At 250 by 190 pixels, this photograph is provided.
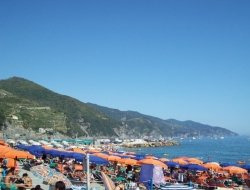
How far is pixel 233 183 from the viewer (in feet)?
87.5

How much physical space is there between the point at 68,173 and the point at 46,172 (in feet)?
30.1

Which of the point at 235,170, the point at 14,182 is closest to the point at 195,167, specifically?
the point at 235,170

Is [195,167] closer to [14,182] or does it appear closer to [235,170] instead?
[235,170]

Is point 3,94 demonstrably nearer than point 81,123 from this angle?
Yes

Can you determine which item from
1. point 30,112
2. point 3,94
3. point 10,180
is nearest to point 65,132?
point 30,112

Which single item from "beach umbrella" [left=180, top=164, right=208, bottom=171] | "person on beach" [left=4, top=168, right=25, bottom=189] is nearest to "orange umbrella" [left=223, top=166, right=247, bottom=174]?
"beach umbrella" [left=180, top=164, right=208, bottom=171]

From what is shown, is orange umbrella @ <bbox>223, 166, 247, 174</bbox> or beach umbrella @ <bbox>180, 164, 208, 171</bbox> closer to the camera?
beach umbrella @ <bbox>180, 164, 208, 171</bbox>

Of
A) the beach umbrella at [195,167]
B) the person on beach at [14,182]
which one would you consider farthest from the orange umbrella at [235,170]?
the person on beach at [14,182]

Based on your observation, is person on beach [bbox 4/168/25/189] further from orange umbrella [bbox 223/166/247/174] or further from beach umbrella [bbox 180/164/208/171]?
orange umbrella [bbox 223/166/247/174]

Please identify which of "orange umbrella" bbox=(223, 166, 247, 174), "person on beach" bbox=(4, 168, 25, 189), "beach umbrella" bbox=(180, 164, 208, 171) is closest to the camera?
"person on beach" bbox=(4, 168, 25, 189)

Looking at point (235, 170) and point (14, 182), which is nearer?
point (14, 182)

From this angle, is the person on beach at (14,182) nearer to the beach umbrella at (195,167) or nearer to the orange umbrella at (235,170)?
the beach umbrella at (195,167)

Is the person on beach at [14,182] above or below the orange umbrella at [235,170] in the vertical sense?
above

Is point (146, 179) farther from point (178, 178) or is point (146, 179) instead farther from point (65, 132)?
point (65, 132)
